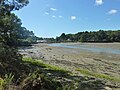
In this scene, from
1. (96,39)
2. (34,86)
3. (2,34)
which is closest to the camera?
(34,86)

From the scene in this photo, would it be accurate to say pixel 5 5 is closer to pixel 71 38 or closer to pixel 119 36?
pixel 119 36

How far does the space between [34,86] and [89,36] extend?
165472 mm

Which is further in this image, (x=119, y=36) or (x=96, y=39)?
(x=96, y=39)

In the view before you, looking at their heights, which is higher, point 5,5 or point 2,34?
point 5,5

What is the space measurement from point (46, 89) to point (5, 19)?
1269 cm

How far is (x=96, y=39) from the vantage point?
157m

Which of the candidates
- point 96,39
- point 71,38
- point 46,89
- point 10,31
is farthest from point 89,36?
point 46,89

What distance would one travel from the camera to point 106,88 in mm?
16094

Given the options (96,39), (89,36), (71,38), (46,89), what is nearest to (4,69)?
(46,89)

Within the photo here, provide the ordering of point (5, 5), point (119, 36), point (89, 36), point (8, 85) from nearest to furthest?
point (8, 85) < point (5, 5) < point (119, 36) < point (89, 36)

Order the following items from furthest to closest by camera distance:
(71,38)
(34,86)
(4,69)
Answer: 1. (71,38)
2. (4,69)
3. (34,86)

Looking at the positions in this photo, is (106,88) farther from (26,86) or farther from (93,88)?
(26,86)

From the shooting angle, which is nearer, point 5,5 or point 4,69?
point 4,69

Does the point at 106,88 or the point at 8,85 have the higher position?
the point at 8,85
